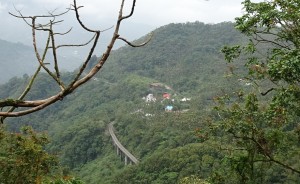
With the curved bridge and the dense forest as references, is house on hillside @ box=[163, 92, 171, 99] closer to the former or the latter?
the dense forest

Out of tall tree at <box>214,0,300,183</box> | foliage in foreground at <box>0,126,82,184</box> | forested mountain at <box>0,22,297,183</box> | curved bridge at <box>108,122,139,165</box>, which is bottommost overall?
curved bridge at <box>108,122,139,165</box>

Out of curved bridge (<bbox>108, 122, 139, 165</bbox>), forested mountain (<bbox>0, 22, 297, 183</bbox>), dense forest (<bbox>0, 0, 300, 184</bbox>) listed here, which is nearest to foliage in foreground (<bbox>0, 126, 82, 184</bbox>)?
dense forest (<bbox>0, 0, 300, 184</bbox>)

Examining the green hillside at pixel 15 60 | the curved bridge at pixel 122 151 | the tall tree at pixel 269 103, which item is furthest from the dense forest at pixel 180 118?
the green hillside at pixel 15 60

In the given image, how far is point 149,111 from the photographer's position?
43.0 m

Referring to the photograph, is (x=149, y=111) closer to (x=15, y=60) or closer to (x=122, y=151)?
(x=122, y=151)

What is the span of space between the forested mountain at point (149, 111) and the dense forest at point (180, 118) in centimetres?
11

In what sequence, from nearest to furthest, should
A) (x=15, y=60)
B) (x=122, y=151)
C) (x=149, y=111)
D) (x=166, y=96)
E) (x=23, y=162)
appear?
(x=23, y=162) → (x=122, y=151) → (x=149, y=111) → (x=166, y=96) → (x=15, y=60)

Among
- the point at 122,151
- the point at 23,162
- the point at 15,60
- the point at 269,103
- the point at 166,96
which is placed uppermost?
the point at 15,60

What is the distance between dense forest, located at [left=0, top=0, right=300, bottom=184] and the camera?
19.3ft

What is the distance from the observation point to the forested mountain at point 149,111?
81.8ft

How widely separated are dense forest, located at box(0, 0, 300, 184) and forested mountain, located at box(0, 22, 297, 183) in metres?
0.11

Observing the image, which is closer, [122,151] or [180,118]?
[180,118]

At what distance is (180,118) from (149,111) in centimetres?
955

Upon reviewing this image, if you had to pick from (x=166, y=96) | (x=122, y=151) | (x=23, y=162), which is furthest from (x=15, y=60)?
(x=23, y=162)
